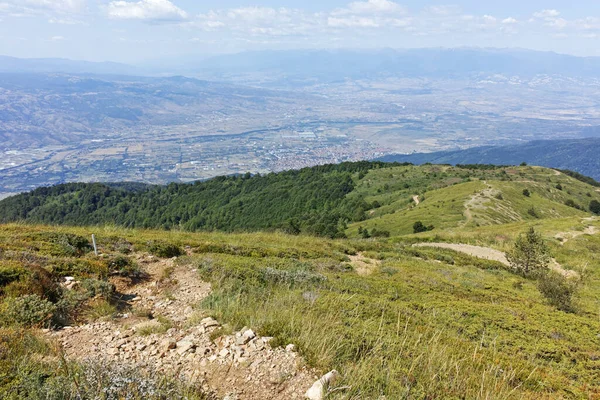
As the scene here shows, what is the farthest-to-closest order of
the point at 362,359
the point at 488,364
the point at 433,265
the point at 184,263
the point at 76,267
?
the point at 433,265
the point at 184,263
the point at 76,267
the point at 488,364
the point at 362,359

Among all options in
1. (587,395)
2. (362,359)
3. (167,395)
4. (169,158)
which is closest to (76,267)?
(167,395)

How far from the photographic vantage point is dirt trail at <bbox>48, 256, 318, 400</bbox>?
400cm

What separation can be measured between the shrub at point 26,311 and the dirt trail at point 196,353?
46 centimetres

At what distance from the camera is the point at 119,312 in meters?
6.23

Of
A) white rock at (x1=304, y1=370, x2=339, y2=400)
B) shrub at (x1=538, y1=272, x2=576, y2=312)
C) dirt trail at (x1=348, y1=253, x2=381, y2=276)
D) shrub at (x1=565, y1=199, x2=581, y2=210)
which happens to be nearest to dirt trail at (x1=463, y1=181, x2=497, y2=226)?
shrub at (x1=565, y1=199, x2=581, y2=210)

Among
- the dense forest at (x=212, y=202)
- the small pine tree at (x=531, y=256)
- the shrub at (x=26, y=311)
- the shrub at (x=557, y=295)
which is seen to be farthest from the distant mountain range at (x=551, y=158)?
the shrub at (x=26, y=311)

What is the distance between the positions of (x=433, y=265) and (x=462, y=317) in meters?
8.64

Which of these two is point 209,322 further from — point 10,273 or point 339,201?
point 339,201

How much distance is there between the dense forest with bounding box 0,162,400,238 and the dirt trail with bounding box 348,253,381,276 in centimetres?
4274

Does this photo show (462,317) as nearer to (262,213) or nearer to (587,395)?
(587,395)

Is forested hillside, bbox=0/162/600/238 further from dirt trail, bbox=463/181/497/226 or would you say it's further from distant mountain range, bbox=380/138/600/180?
distant mountain range, bbox=380/138/600/180

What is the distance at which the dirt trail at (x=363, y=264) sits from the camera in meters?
14.5

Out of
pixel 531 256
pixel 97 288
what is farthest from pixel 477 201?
pixel 97 288

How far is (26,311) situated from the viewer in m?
5.30
